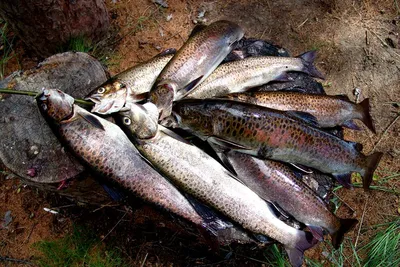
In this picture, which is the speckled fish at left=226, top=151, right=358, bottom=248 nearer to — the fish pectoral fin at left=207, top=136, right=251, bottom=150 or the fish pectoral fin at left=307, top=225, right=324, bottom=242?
the fish pectoral fin at left=307, top=225, right=324, bottom=242

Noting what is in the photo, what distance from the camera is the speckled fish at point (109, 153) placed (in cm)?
305

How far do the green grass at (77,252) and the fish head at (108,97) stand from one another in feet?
6.69

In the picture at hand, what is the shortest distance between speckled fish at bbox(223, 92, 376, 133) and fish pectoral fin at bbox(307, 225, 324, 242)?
958 millimetres


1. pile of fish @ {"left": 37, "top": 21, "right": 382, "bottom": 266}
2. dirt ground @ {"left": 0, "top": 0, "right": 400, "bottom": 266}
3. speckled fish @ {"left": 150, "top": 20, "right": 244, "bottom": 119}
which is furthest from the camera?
dirt ground @ {"left": 0, "top": 0, "right": 400, "bottom": 266}

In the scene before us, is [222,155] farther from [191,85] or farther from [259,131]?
[191,85]

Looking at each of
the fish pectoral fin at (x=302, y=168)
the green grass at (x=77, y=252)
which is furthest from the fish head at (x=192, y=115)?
the green grass at (x=77, y=252)

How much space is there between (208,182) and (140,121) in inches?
29.3

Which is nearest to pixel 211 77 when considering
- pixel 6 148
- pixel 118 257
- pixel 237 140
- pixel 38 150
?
pixel 237 140

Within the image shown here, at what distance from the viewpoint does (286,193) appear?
10.6 feet

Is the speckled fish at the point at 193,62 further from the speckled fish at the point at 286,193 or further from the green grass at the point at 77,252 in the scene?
the green grass at the point at 77,252

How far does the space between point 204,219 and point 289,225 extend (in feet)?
2.41

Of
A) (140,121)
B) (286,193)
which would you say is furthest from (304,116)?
(140,121)

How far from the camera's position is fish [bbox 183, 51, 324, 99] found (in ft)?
12.0

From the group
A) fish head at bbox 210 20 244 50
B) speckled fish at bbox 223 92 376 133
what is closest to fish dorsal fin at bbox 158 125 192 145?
speckled fish at bbox 223 92 376 133
